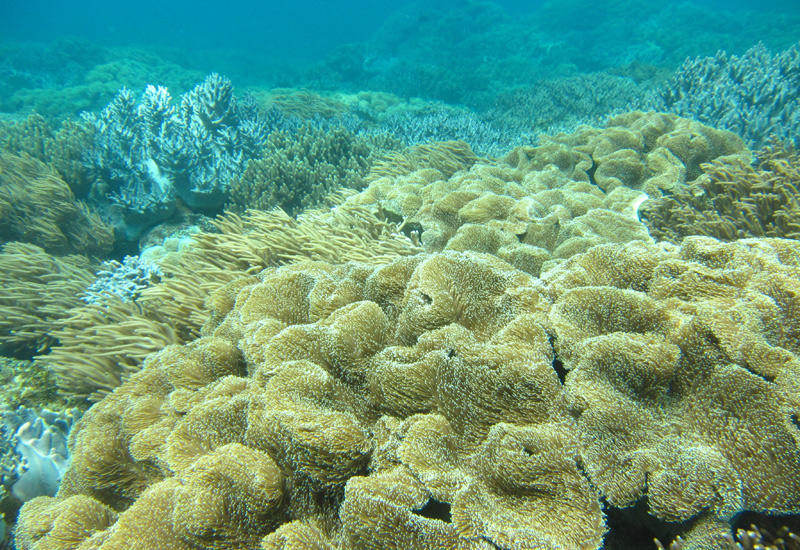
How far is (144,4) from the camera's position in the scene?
104 meters

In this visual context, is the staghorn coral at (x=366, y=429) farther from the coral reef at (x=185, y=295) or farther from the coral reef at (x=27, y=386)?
the coral reef at (x=27, y=386)

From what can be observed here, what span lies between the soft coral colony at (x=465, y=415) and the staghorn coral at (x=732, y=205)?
1426mm

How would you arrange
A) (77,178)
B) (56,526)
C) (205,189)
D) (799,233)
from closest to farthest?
(56,526)
(799,233)
(205,189)
(77,178)

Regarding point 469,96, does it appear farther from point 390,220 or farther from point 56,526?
point 56,526

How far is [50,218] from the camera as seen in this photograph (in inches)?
264

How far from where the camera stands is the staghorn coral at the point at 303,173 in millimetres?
5906

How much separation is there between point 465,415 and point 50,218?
328 inches

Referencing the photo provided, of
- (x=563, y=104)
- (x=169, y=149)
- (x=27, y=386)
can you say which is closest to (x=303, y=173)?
(x=169, y=149)

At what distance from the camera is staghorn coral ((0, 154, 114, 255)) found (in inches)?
261

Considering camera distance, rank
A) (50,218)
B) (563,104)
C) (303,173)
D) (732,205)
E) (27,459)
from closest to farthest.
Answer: (27,459)
(732,205)
(303,173)
(50,218)
(563,104)

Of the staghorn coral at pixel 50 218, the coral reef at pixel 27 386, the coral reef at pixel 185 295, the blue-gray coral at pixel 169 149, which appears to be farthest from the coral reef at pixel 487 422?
the staghorn coral at pixel 50 218

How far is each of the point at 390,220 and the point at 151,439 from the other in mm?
3215

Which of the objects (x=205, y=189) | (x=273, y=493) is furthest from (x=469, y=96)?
(x=273, y=493)

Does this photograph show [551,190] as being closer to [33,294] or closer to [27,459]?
[27,459]
